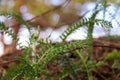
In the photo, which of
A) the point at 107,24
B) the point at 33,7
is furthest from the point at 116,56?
the point at 33,7

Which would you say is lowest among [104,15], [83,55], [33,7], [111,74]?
[111,74]

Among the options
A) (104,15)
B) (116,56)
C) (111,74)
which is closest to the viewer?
(104,15)

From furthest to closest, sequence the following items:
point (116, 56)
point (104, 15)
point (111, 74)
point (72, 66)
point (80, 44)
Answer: point (111, 74) < point (116, 56) < point (72, 66) < point (104, 15) < point (80, 44)

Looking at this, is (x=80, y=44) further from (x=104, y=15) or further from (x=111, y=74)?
(x=111, y=74)

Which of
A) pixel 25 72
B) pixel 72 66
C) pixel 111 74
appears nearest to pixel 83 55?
pixel 72 66

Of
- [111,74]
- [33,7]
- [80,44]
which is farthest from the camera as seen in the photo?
[33,7]

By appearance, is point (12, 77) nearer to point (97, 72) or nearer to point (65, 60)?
point (65, 60)

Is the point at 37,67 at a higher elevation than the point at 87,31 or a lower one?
lower

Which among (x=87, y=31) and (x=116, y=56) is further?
(x=116, y=56)

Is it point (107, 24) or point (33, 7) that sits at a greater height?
point (33, 7)
